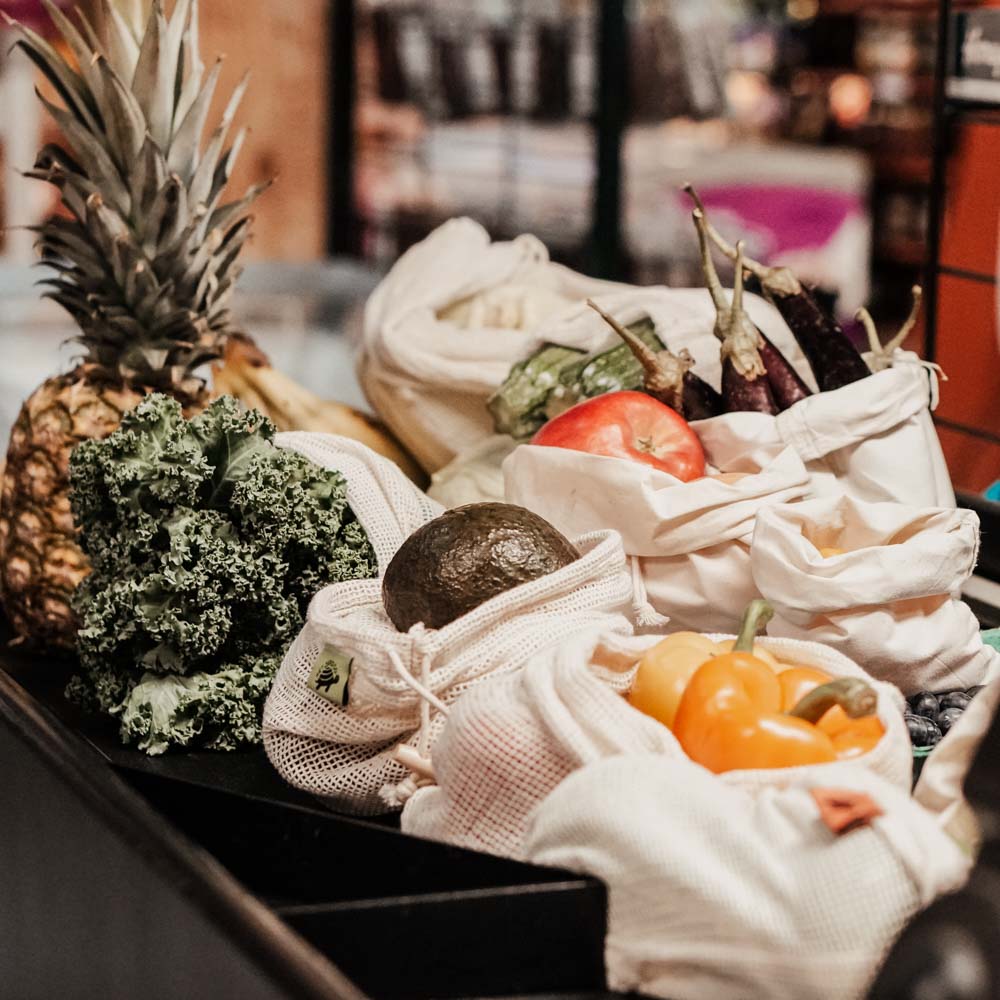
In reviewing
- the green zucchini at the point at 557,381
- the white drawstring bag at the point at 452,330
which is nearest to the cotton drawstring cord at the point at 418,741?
the green zucchini at the point at 557,381

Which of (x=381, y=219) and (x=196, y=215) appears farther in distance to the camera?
(x=381, y=219)

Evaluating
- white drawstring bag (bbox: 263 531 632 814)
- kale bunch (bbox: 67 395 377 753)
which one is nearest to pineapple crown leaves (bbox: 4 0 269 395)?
kale bunch (bbox: 67 395 377 753)

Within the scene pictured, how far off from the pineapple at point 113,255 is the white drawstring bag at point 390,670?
0.59 m

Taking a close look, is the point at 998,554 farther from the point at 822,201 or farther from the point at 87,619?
the point at 822,201

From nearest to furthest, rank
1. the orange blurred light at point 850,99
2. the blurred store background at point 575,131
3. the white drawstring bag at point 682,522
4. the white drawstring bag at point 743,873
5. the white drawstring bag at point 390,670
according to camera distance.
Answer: the white drawstring bag at point 743,873, the white drawstring bag at point 390,670, the white drawstring bag at point 682,522, the blurred store background at point 575,131, the orange blurred light at point 850,99

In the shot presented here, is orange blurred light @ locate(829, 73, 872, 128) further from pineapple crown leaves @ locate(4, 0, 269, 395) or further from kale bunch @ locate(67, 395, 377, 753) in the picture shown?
kale bunch @ locate(67, 395, 377, 753)

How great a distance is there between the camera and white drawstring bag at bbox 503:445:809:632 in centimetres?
160

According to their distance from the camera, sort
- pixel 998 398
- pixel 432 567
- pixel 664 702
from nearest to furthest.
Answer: pixel 664 702, pixel 432 567, pixel 998 398

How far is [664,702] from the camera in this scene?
130cm

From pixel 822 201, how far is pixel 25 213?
11.2 ft

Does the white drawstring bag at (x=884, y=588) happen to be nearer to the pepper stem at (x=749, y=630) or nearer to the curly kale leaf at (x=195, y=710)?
the pepper stem at (x=749, y=630)

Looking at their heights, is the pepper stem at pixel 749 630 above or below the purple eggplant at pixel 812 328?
below

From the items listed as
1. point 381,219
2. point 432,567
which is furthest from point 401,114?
point 432,567

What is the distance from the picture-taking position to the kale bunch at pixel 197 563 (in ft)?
5.29
